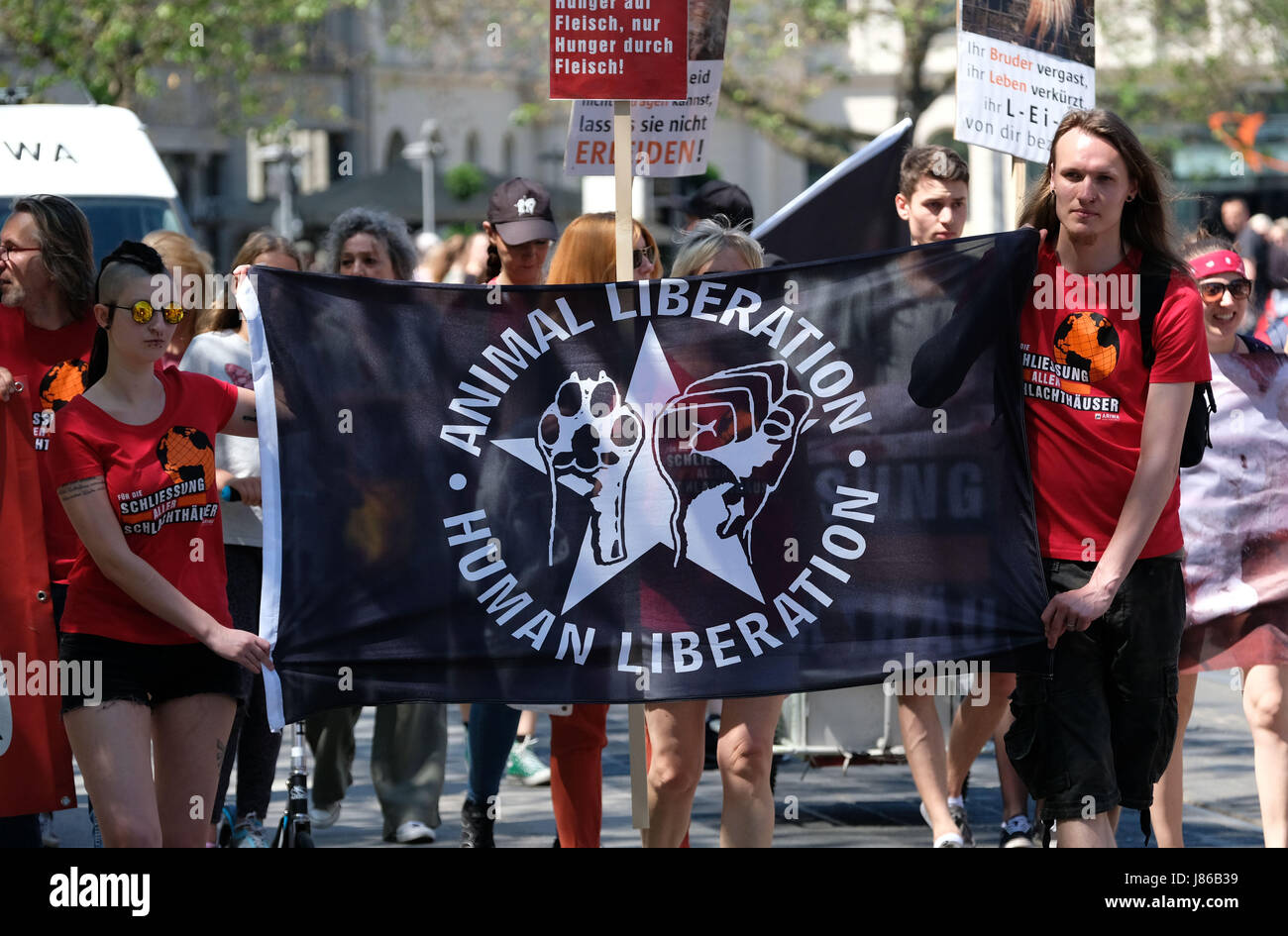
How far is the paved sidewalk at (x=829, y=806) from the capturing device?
22.9 ft

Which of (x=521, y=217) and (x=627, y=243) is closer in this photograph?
(x=627, y=243)

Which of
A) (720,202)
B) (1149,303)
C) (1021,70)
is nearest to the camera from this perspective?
(1149,303)

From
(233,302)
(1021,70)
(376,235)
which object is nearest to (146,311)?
(233,302)

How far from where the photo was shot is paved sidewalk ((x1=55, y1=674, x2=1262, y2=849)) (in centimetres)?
698

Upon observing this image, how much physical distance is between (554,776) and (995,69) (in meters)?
2.79

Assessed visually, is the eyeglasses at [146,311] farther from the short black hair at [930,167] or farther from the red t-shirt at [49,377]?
the short black hair at [930,167]

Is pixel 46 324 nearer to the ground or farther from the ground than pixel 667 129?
nearer to the ground

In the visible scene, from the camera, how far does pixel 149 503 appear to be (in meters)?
4.82

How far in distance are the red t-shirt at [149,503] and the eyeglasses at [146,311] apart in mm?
210

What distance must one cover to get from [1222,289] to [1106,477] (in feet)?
6.12

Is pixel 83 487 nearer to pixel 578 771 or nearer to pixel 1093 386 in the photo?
pixel 578 771

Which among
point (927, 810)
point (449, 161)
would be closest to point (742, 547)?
point (927, 810)

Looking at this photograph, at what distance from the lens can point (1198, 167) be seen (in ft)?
136
